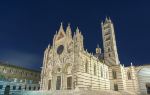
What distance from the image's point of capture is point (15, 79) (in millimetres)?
38406

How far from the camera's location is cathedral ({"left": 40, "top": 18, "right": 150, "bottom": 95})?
2739 cm

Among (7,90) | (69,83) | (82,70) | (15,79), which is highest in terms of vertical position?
(82,70)

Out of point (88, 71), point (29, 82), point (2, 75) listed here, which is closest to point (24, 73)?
point (29, 82)

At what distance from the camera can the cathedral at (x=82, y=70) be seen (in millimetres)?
27391

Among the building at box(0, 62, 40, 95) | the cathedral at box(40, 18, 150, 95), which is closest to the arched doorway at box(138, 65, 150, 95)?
the cathedral at box(40, 18, 150, 95)

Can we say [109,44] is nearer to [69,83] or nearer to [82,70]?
[82,70]

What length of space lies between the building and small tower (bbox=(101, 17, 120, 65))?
25972 mm

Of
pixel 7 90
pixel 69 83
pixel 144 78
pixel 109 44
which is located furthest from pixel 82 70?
pixel 7 90

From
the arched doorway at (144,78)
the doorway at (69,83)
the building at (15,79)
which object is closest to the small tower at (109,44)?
the arched doorway at (144,78)

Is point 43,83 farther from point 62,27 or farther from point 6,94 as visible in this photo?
point 62,27

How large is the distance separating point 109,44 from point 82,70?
69.7ft

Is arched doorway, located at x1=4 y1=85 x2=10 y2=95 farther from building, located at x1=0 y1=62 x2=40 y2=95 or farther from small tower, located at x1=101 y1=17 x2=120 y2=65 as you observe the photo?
small tower, located at x1=101 y1=17 x2=120 y2=65

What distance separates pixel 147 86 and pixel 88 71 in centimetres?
2131

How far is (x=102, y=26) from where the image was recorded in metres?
49.5
